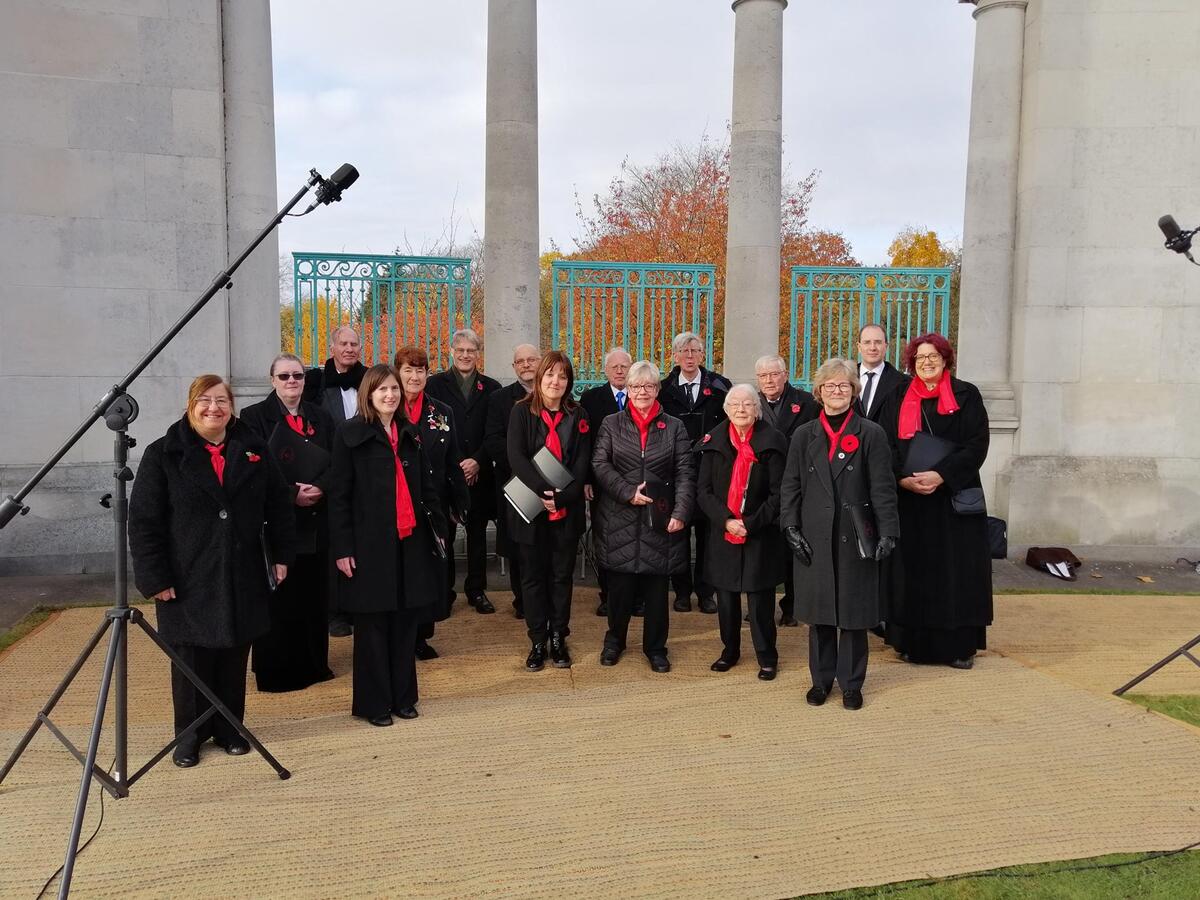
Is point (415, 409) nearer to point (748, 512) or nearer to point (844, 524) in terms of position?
point (748, 512)

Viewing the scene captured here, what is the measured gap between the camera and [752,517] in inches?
204

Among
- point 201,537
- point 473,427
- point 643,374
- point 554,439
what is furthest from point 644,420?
point 201,537

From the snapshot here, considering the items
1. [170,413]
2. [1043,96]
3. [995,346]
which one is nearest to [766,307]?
[995,346]

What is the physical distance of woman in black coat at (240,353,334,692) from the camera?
497 cm

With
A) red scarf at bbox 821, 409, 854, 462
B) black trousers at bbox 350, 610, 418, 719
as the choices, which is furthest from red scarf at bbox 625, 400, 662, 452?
black trousers at bbox 350, 610, 418, 719

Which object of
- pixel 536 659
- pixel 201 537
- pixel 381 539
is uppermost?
pixel 201 537

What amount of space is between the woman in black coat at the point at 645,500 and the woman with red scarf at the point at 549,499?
0.48 feet

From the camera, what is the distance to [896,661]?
18.9ft

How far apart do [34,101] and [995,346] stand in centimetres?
878

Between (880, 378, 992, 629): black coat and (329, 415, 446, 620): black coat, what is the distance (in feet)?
9.69

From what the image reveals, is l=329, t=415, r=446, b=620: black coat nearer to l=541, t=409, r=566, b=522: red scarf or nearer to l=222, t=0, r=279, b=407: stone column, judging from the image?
l=541, t=409, r=566, b=522: red scarf

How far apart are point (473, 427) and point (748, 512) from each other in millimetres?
2328

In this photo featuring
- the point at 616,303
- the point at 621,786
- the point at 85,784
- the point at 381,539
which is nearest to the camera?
the point at 85,784

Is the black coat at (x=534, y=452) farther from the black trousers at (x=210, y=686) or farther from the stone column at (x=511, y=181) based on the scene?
the stone column at (x=511, y=181)
